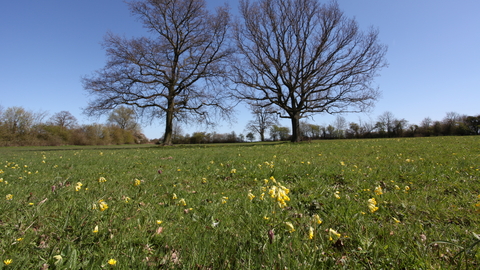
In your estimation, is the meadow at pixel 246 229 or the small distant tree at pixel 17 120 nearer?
the meadow at pixel 246 229

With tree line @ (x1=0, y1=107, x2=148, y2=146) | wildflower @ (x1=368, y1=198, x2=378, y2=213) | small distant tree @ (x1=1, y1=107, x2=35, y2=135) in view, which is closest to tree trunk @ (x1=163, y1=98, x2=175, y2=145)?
tree line @ (x1=0, y1=107, x2=148, y2=146)

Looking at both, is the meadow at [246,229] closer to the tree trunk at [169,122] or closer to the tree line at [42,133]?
the tree trunk at [169,122]

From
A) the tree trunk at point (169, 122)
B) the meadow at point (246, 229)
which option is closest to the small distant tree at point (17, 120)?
the tree trunk at point (169, 122)

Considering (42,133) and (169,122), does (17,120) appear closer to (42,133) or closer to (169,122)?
(42,133)

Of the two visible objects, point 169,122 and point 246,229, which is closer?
point 246,229

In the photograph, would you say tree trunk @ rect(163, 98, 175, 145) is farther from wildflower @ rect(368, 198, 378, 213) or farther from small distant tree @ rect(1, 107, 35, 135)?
small distant tree @ rect(1, 107, 35, 135)

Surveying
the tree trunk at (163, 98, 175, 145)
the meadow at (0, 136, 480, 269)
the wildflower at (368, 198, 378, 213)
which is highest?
the tree trunk at (163, 98, 175, 145)

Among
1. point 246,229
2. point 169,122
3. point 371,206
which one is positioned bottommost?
point 246,229

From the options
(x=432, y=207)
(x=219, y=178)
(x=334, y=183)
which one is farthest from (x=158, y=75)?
(x=432, y=207)

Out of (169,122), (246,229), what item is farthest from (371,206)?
(169,122)

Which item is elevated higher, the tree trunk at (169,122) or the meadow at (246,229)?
the tree trunk at (169,122)

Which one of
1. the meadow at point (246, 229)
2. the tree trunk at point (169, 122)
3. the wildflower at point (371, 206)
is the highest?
the tree trunk at point (169, 122)

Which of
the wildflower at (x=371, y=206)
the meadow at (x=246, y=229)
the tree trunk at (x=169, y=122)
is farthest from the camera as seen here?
the tree trunk at (x=169, y=122)

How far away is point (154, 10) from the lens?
22250 mm
